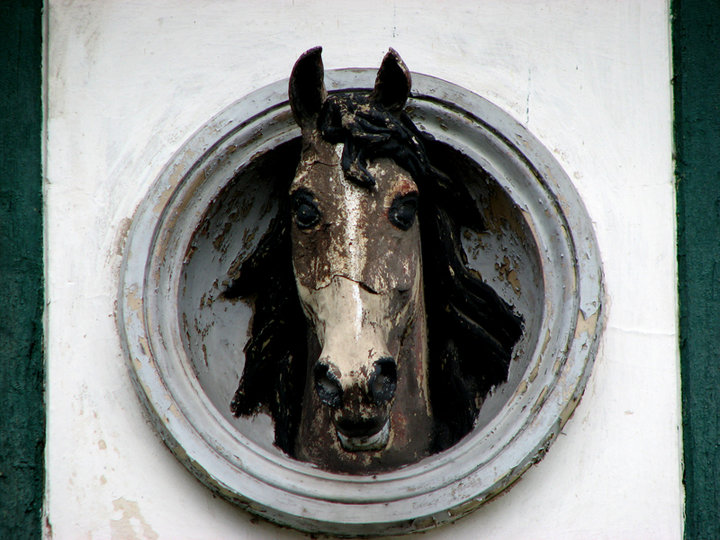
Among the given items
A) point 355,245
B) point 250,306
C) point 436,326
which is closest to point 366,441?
point 355,245

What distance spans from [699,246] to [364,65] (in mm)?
917

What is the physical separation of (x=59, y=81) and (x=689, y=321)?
162 centimetres

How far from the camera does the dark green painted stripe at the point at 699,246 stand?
2.77 m

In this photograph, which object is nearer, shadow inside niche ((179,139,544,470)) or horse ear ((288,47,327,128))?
horse ear ((288,47,327,128))

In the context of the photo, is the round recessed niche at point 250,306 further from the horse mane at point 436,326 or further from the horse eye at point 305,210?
the horse eye at point 305,210

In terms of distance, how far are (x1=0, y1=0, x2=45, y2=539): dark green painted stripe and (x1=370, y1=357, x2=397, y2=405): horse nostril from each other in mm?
956

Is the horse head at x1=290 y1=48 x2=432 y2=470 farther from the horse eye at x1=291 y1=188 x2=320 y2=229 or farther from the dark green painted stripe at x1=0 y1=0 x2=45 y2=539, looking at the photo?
the dark green painted stripe at x1=0 y1=0 x2=45 y2=539

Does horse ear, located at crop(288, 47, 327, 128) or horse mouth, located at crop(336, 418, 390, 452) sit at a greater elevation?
horse ear, located at crop(288, 47, 327, 128)

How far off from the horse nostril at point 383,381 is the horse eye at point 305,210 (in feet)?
1.15

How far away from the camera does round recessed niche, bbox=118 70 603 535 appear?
8.54 feet

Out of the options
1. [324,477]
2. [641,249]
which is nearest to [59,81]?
[324,477]

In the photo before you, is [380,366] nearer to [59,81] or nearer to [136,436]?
[136,436]

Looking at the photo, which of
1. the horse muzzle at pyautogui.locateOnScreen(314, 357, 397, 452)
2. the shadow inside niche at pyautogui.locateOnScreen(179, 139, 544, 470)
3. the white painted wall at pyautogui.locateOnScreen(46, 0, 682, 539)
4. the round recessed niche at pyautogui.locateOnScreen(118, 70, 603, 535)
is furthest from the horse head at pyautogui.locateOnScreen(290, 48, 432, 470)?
the white painted wall at pyautogui.locateOnScreen(46, 0, 682, 539)

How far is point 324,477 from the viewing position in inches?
103
